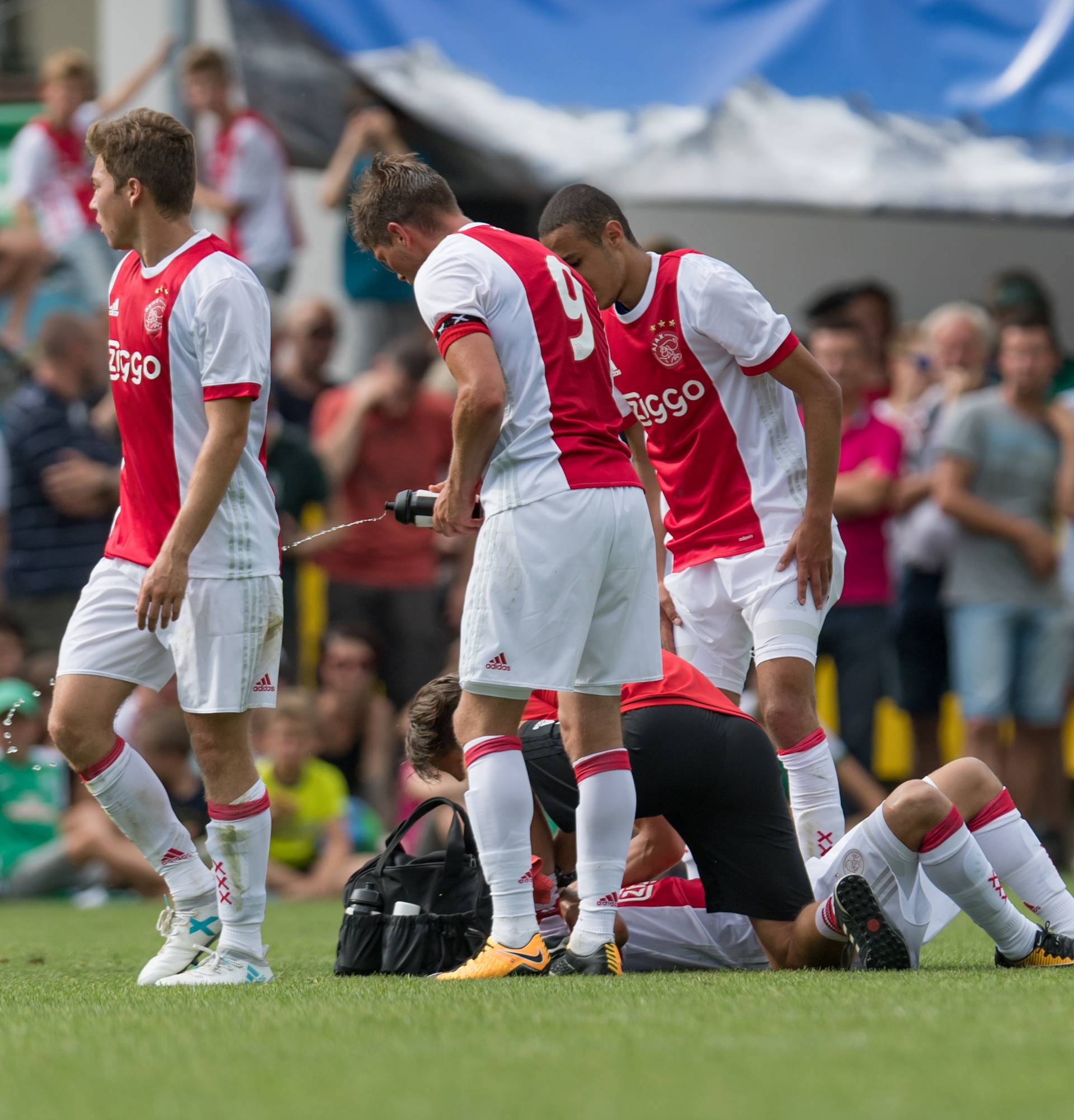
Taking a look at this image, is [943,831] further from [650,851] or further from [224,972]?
[224,972]

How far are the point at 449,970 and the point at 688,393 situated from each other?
1888 millimetres

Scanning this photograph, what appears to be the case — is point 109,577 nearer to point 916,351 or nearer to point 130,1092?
point 130,1092

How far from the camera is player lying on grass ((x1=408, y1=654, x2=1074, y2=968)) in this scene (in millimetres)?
4680

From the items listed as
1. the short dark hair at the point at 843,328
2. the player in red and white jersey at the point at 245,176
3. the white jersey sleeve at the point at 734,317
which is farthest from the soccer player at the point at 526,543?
the player in red and white jersey at the point at 245,176

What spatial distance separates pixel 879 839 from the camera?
15.6ft

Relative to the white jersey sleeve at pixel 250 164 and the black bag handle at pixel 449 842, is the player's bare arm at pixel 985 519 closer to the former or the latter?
the black bag handle at pixel 449 842

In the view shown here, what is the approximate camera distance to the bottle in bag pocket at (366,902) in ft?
17.5

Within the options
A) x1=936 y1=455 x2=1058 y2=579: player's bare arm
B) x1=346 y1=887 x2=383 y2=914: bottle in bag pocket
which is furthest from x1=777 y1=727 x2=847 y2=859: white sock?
x1=936 y1=455 x2=1058 y2=579: player's bare arm

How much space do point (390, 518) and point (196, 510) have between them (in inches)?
212

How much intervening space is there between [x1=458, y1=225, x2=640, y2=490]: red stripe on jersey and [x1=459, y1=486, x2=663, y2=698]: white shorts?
2.9 inches

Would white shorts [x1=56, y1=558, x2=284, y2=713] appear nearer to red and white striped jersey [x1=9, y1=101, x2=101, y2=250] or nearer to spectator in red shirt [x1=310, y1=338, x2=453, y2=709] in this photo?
spectator in red shirt [x1=310, y1=338, x2=453, y2=709]

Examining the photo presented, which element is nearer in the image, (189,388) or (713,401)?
(189,388)

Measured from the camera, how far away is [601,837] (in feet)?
16.0

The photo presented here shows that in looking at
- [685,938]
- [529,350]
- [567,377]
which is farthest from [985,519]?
[529,350]
